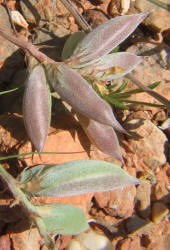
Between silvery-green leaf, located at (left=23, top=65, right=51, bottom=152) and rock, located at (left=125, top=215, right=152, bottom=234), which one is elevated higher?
silvery-green leaf, located at (left=23, top=65, right=51, bottom=152)

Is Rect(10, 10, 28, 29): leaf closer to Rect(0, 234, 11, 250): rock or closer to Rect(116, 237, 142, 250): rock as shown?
Rect(0, 234, 11, 250): rock

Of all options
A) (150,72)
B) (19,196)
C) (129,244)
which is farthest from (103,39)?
(129,244)

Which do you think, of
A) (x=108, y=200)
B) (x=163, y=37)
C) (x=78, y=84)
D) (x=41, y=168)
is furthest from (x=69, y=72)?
(x=163, y=37)

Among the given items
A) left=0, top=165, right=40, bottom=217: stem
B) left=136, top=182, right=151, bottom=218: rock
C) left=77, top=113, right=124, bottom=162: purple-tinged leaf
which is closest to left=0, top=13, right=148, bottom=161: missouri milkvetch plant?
left=77, top=113, right=124, bottom=162: purple-tinged leaf

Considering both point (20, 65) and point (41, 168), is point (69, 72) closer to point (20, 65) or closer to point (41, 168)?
point (41, 168)

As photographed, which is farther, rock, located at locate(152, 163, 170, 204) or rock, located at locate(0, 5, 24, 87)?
rock, located at locate(152, 163, 170, 204)

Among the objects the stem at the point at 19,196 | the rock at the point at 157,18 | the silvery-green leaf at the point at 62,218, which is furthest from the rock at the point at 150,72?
the stem at the point at 19,196

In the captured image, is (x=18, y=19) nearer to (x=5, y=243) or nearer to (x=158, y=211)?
(x=5, y=243)
